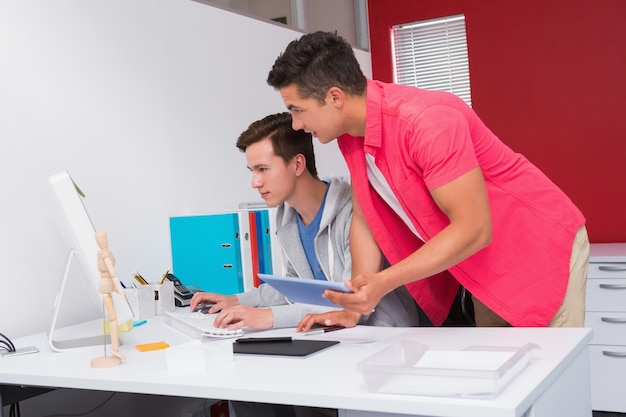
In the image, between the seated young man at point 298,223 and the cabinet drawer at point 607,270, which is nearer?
the seated young man at point 298,223

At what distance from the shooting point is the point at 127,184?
2.81 m

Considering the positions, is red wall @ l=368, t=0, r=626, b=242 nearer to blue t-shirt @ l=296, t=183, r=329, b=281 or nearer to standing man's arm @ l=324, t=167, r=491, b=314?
blue t-shirt @ l=296, t=183, r=329, b=281

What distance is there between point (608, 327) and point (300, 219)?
198cm

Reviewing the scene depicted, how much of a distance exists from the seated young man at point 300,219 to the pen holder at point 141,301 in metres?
0.26

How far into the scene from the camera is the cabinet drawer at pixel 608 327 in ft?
11.4

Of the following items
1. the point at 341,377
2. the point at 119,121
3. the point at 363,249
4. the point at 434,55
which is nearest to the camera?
the point at 341,377

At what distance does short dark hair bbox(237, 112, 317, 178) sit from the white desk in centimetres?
65

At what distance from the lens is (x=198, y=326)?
197 cm

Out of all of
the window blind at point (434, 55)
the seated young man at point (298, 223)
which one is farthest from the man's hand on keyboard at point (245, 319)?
the window blind at point (434, 55)

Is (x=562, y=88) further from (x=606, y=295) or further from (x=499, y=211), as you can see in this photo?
(x=499, y=211)

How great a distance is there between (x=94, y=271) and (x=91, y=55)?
3.98 ft

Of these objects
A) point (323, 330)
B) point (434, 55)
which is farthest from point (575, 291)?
point (434, 55)

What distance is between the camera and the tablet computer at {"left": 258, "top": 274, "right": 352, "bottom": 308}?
1.64m

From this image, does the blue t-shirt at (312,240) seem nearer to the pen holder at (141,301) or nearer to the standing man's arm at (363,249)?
the standing man's arm at (363,249)
